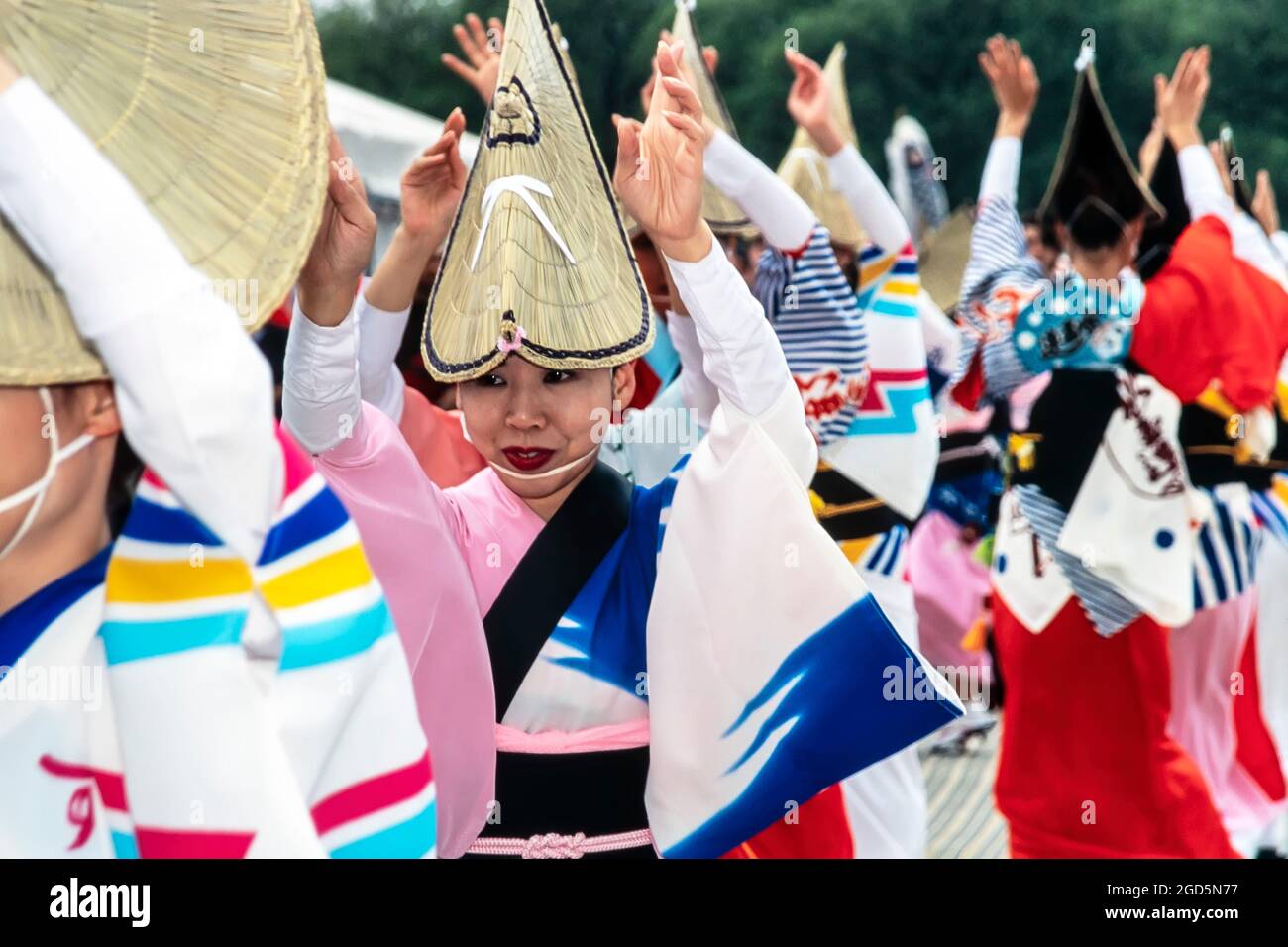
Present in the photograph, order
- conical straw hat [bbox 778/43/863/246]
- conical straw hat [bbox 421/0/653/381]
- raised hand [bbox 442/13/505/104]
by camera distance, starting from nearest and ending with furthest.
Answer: conical straw hat [bbox 421/0/653/381], raised hand [bbox 442/13/505/104], conical straw hat [bbox 778/43/863/246]

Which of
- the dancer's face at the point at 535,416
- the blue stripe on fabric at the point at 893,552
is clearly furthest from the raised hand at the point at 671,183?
the blue stripe on fabric at the point at 893,552

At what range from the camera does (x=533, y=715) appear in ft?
8.63

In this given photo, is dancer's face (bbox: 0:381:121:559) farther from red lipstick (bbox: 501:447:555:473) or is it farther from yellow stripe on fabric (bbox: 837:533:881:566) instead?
yellow stripe on fabric (bbox: 837:533:881:566)

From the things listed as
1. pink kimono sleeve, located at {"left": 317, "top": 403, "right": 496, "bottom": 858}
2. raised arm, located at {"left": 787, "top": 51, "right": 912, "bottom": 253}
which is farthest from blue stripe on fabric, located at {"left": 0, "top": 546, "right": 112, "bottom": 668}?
raised arm, located at {"left": 787, "top": 51, "right": 912, "bottom": 253}

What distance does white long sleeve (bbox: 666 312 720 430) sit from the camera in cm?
342

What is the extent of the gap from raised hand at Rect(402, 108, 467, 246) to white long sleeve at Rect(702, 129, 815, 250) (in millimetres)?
1159

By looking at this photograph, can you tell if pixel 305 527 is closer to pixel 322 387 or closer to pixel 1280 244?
pixel 322 387

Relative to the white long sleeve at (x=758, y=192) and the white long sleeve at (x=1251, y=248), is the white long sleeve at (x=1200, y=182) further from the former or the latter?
the white long sleeve at (x=758, y=192)

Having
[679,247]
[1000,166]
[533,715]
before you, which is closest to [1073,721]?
[1000,166]

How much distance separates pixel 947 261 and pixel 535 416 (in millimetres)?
4994

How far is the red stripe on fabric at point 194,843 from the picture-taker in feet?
5.02

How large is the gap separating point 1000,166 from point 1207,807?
191 centimetres

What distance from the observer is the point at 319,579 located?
163cm

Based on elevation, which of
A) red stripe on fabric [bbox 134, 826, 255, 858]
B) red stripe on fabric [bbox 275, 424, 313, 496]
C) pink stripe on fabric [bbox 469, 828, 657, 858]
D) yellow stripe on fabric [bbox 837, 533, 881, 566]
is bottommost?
pink stripe on fabric [bbox 469, 828, 657, 858]
